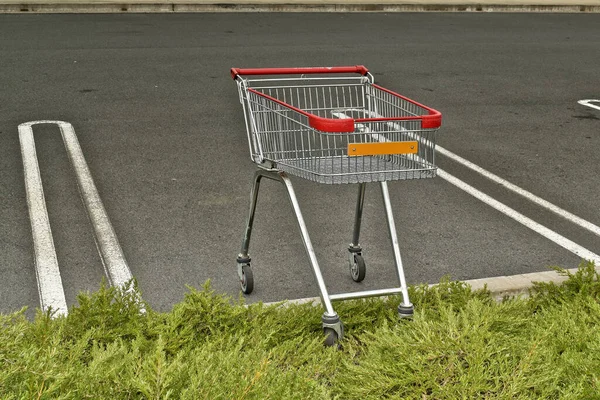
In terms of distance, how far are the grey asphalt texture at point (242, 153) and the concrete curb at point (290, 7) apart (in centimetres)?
148

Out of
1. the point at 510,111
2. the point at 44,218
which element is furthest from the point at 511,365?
the point at 510,111

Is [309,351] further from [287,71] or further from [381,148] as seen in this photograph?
[287,71]

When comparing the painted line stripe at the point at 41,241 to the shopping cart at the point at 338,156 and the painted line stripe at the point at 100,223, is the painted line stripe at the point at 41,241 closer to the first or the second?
the painted line stripe at the point at 100,223

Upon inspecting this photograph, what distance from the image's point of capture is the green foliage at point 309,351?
2.92 metres


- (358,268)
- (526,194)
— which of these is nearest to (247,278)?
(358,268)

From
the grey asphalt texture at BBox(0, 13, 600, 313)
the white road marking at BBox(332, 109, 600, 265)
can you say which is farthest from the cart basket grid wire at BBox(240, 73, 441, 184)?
the grey asphalt texture at BBox(0, 13, 600, 313)

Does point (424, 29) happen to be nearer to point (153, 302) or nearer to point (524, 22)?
point (524, 22)

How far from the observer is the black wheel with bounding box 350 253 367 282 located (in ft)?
16.2

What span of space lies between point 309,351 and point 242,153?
13.5 feet

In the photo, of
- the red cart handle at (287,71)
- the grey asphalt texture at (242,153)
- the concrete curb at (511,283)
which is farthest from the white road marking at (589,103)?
the red cart handle at (287,71)

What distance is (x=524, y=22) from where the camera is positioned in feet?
57.1

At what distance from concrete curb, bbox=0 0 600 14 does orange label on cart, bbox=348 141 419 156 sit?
13.9 meters

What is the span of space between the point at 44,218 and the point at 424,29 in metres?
11.4

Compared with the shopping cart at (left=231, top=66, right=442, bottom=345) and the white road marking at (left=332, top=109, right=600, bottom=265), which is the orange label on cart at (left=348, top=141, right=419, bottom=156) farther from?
the white road marking at (left=332, top=109, right=600, bottom=265)
